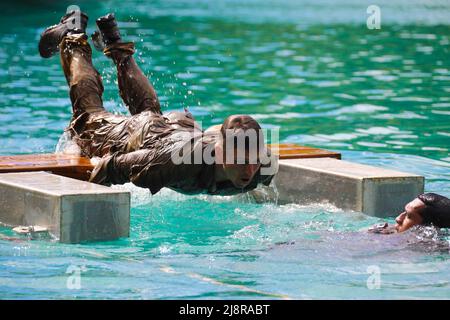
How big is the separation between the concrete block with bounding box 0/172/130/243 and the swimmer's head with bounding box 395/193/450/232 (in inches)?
74.6

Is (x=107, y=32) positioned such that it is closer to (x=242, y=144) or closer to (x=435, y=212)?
(x=242, y=144)

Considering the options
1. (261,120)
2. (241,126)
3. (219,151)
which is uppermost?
(261,120)

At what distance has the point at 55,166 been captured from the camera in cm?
812

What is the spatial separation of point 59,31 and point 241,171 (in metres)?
2.92

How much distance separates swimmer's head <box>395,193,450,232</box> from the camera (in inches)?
279

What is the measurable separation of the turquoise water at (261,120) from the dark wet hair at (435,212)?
165mm

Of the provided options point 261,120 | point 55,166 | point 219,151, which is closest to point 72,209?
point 219,151

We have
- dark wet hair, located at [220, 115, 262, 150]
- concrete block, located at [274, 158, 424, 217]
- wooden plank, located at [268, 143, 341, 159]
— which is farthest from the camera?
wooden plank, located at [268, 143, 341, 159]

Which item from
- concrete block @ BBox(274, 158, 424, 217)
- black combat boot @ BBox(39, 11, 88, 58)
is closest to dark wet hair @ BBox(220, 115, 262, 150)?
concrete block @ BBox(274, 158, 424, 217)

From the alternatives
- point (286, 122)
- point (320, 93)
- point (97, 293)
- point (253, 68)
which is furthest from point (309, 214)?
point (253, 68)

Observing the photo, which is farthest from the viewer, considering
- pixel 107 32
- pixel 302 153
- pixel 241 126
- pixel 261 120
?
pixel 261 120

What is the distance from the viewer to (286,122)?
1359 cm

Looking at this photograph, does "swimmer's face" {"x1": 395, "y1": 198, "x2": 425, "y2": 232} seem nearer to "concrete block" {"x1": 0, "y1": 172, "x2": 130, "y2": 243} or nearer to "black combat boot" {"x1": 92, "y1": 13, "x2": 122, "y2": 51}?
"concrete block" {"x1": 0, "y1": 172, "x2": 130, "y2": 243}

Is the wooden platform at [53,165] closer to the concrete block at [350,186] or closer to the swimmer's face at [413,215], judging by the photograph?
the concrete block at [350,186]
